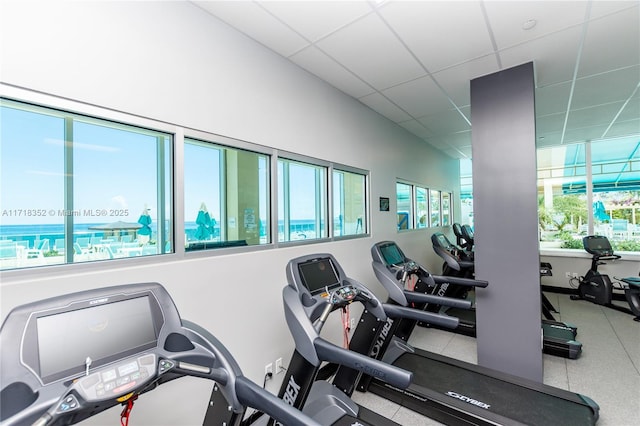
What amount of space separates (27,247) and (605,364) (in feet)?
16.3

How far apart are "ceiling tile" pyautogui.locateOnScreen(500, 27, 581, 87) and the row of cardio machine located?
238cm

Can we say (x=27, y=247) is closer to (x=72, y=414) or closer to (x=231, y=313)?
(x=72, y=414)

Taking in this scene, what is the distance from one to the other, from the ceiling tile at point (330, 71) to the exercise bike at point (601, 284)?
478cm

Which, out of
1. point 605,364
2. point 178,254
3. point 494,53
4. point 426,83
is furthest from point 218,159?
point 605,364

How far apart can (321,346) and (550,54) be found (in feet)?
10.9

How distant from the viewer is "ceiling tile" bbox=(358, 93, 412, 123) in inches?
142

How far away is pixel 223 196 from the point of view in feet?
7.47

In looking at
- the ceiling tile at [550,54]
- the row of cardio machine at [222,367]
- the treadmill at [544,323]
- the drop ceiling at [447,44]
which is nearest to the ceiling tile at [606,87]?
the drop ceiling at [447,44]

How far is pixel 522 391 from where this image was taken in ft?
8.13

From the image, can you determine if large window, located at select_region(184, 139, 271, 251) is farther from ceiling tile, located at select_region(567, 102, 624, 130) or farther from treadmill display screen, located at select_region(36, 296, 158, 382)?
ceiling tile, located at select_region(567, 102, 624, 130)

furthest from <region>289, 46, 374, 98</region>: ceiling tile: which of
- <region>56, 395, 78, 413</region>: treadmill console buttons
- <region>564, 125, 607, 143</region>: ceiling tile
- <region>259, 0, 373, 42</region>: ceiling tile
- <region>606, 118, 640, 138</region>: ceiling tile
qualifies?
<region>606, 118, 640, 138</region>: ceiling tile

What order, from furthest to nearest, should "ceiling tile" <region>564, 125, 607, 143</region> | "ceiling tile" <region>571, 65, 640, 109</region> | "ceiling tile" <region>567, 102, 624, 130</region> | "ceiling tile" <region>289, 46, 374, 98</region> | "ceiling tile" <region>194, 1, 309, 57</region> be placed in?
"ceiling tile" <region>564, 125, 607, 143</region> → "ceiling tile" <region>567, 102, 624, 130</region> → "ceiling tile" <region>571, 65, 640, 109</region> → "ceiling tile" <region>289, 46, 374, 98</region> → "ceiling tile" <region>194, 1, 309, 57</region>

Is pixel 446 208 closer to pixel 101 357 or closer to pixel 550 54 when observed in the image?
pixel 550 54

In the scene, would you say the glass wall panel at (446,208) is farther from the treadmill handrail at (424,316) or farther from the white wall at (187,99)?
the treadmill handrail at (424,316)
